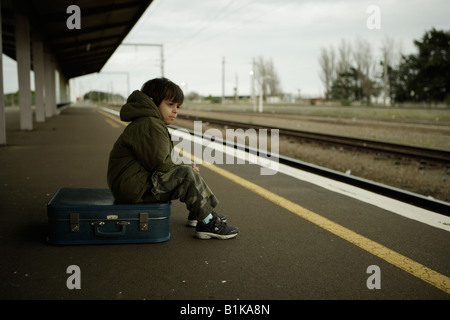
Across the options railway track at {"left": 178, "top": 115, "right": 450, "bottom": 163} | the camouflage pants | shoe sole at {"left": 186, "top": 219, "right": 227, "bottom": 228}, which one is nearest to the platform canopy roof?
railway track at {"left": 178, "top": 115, "right": 450, "bottom": 163}

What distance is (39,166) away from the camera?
22.3ft

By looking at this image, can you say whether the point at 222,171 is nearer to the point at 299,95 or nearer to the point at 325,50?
the point at 325,50

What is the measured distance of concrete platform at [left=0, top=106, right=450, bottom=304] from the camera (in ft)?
7.90

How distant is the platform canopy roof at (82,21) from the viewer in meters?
13.9

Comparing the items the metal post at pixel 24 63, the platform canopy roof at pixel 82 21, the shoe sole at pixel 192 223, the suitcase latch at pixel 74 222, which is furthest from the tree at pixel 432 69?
the suitcase latch at pixel 74 222

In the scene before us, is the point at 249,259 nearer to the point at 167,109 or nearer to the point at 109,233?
the point at 109,233

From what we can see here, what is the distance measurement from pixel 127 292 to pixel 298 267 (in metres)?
1.15

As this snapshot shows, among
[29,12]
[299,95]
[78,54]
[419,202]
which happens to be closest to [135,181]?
[419,202]

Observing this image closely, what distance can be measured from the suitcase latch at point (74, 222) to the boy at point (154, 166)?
335 mm

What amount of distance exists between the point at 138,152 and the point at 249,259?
1165 mm

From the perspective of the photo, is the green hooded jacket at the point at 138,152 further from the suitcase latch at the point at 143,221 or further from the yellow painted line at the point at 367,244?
the yellow painted line at the point at 367,244

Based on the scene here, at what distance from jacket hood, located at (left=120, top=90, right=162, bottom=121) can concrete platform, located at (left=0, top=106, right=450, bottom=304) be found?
103cm

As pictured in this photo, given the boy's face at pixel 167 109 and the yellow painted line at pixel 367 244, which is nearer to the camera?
the yellow painted line at pixel 367 244

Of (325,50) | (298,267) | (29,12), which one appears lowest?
(298,267)
